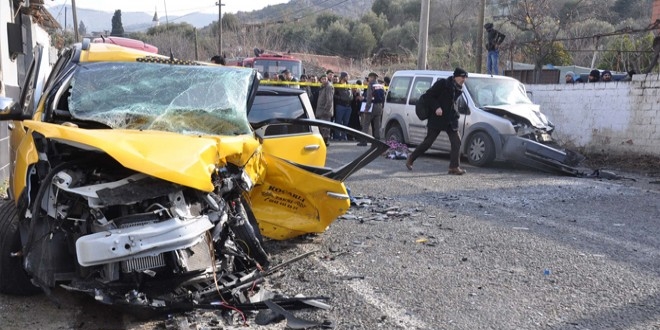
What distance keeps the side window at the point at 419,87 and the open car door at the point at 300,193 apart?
7650mm

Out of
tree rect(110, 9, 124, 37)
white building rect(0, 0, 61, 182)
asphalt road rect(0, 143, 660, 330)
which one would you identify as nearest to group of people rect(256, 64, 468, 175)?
asphalt road rect(0, 143, 660, 330)

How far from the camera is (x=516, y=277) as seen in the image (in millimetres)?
4680

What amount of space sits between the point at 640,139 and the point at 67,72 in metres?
11.7

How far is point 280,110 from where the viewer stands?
Answer: 5945mm

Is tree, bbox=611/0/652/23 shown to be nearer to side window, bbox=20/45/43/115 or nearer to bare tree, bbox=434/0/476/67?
bare tree, bbox=434/0/476/67

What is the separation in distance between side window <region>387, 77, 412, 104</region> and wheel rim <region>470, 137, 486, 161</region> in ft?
7.53

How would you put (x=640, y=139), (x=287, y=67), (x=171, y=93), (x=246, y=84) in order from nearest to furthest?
(x=171, y=93), (x=246, y=84), (x=640, y=139), (x=287, y=67)

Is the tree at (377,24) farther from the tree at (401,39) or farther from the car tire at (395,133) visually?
the car tire at (395,133)

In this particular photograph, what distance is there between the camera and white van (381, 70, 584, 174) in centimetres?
1035

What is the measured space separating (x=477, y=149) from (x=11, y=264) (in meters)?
8.97

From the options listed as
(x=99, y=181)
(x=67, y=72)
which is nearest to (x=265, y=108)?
(x=67, y=72)

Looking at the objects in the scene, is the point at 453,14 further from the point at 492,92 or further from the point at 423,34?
the point at 492,92

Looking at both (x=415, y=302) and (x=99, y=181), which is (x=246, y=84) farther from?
(x=415, y=302)

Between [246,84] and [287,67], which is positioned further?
[287,67]
